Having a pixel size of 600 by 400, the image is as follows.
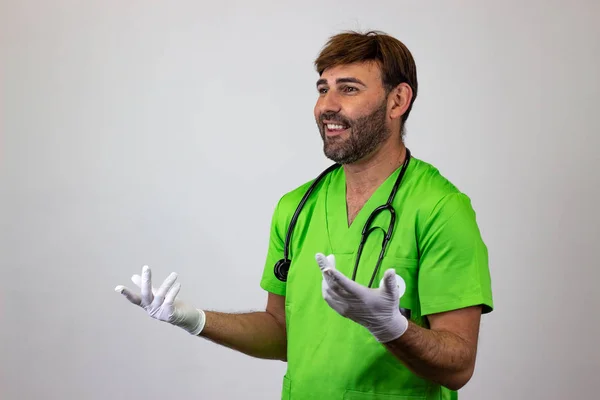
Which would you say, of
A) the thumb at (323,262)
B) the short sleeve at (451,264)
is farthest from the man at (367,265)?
the thumb at (323,262)

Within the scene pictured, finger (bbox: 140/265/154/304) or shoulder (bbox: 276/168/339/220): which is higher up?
shoulder (bbox: 276/168/339/220)

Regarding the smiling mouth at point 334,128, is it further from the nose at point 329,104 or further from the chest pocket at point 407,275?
the chest pocket at point 407,275

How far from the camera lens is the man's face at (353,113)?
6.00ft

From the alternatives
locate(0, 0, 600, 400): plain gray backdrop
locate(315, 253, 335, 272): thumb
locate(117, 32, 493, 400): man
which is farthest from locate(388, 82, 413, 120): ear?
locate(0, 0, 600, 400): plain gray backdrop

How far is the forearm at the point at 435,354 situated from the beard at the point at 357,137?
0.43 m

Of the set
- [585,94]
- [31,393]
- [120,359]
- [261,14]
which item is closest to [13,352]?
[31,393]

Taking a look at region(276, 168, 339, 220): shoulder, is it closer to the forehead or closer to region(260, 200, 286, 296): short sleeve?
region(260, 200, 286, 296): short sleeve

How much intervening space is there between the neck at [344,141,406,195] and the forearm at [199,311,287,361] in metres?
0.37

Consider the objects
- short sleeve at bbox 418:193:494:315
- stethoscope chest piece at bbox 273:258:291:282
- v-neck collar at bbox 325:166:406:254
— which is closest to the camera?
short sleeve at bbox 418:193:494:315

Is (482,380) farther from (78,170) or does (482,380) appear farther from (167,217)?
(78,170)

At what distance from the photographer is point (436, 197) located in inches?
67.9

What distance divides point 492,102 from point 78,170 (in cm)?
142

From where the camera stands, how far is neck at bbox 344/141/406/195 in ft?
6.13

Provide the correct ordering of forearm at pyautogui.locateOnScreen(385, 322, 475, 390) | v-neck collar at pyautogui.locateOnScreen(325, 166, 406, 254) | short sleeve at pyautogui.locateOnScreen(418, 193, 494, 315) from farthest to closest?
v-neck collar at pyautogui.locateOnScreen(325, 166, 406, 254), short sleeve at pyautogui.locateOnScreen(418, 193, 494, 315), forearm at pyautogui.locateOnScreen(385, 322, 475, 390)
